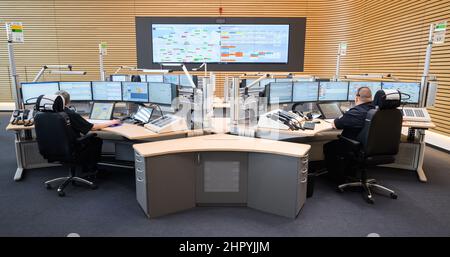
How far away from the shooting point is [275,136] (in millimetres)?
3406

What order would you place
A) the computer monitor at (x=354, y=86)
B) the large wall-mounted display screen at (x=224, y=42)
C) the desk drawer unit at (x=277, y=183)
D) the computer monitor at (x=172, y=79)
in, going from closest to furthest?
the desk drawer unit at (x=277, y=183), the computer monitor at (x=354, y=86), the computer monitor at (x=172, y=79), the large wall-mounted display screen at (x=224, y=42)

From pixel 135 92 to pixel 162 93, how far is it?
0.54 meters

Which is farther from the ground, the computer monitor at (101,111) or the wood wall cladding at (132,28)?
the wood wall cladding at (132,28)

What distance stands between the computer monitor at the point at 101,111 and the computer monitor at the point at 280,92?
2.21 m

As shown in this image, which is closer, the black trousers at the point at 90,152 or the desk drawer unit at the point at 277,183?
the desk drawer unit at the point at 277,183

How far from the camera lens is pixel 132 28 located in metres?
8.66

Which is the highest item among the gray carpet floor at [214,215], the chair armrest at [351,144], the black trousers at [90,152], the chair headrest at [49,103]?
the chair headrest at [49,103]

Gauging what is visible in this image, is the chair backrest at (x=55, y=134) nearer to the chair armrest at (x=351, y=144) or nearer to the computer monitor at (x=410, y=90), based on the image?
the chair armrest at (x=351, y=144)

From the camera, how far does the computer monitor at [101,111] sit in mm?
4137

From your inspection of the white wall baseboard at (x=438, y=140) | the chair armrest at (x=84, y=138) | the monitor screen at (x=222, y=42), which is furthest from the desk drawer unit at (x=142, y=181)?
the monitor screen at (x=222, y=42)

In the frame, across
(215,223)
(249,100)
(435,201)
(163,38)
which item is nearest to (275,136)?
(249,100)

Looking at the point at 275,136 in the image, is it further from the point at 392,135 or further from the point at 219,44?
the point at 219,44

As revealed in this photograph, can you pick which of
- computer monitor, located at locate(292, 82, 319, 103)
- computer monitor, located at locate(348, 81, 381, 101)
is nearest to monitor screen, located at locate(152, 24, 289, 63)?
computer monitor, located at locate(348, 81, 381, 101)

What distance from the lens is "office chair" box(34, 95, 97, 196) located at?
3.15 m
